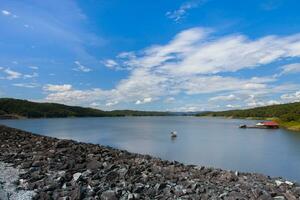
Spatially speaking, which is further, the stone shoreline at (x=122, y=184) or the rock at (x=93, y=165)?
the rock at (x=93, y=165)

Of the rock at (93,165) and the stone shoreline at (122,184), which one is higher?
the rock at (93,165)

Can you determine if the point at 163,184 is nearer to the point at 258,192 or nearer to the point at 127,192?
the point at 127,192

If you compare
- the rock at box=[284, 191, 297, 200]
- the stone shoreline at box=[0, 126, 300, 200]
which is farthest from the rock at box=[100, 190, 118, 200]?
the rock at box=[284, 191, 297, 200]

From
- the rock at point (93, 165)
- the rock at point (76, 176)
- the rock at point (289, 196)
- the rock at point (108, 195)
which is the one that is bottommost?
the rock at point (289, 196)

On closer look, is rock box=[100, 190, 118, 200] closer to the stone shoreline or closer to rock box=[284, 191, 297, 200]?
the stone shoreline

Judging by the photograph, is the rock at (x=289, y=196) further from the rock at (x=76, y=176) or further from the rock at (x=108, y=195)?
the rock at (x=76, y=176)

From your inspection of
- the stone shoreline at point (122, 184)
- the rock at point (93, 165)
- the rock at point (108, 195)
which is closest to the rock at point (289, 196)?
the stone shoreline at point (122, 184)

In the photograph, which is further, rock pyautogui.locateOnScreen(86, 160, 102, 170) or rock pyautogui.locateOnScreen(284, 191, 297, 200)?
rock pyautogui.locateOnScreen(86, 160, 102, 170)

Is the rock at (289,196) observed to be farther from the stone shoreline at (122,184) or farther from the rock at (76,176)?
the rock at (76,176)

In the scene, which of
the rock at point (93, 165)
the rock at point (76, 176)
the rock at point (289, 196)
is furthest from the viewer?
the rock at point (93, 165)

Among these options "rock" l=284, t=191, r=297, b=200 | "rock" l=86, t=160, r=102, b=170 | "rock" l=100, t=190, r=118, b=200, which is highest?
"rock" l=86, t=160, r=102, b=170

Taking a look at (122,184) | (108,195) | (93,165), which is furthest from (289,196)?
(93,165)

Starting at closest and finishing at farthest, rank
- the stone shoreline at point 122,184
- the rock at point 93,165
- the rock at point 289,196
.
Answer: the stone shoreline at point 122,184 < the rock at point 289,196 < the rock at point 93,165

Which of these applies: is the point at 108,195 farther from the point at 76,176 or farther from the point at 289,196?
the point at 289,196
